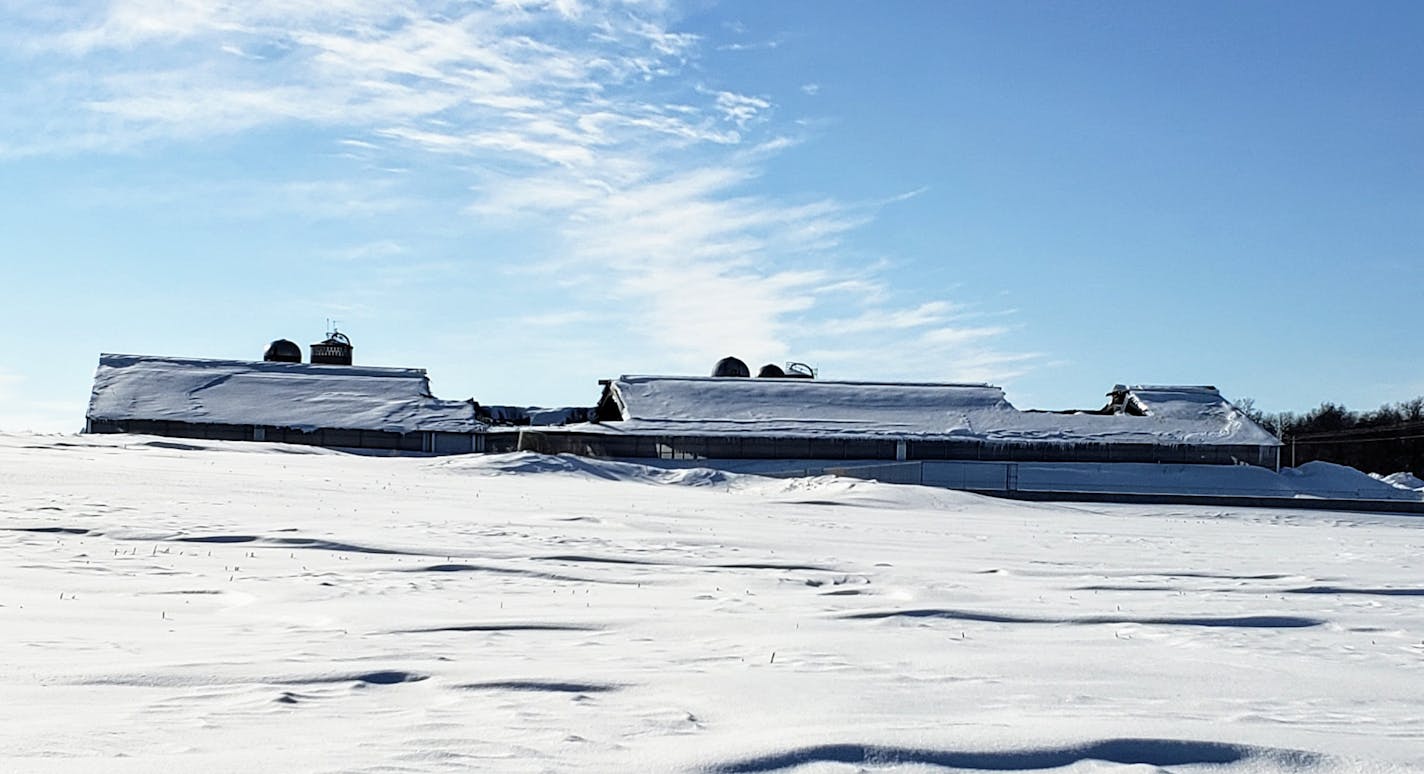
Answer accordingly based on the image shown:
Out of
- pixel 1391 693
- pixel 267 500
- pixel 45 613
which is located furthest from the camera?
pixel 267 500

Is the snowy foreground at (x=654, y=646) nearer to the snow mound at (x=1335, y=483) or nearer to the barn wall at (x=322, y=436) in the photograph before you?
the barn wall at (x=322, y=436)

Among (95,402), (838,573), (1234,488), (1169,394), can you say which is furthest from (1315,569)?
(95,402)

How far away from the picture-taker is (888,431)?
4325 centimetres

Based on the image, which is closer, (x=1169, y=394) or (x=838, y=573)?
(x=838, y=573)

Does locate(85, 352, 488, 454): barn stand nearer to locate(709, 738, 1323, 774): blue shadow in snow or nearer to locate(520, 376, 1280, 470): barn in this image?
locate(520, 376, 1280, 470): barn

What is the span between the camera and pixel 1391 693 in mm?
6504

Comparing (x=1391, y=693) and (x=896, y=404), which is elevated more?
(x=896, y=404)

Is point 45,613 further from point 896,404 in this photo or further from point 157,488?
point 896,404

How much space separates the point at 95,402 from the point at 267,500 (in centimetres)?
3182

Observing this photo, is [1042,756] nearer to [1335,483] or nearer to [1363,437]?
[1335,483]

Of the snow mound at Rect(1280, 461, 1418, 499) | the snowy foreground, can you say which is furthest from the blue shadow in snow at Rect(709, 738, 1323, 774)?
the snow mound at Rect(1280, 461, 1418, 499)

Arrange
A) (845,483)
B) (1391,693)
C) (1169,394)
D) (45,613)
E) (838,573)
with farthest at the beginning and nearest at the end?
(1169,394) < (845,483) < (838,573) < (45,613) < (1391,693)

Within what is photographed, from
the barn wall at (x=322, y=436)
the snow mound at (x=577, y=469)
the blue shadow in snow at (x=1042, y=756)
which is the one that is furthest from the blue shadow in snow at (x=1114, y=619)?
the barn wall at (x=322, y=436)

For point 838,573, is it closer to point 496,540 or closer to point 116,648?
point 496,540
